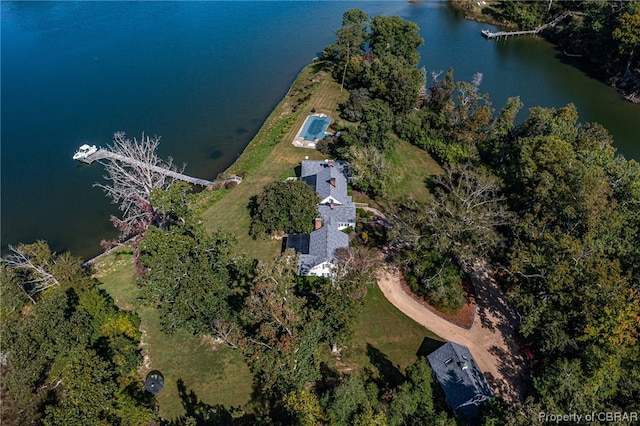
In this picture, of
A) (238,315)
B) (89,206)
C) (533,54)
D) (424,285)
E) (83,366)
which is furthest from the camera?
(533,54)

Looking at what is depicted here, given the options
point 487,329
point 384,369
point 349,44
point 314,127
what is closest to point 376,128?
point 314,127

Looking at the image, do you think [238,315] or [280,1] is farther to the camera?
[280,1]

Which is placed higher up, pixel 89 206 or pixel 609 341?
pixel 609 341

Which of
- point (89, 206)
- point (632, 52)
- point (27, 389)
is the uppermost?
point (632, 52)

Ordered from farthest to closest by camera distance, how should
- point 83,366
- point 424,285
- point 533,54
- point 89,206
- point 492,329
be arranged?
point 533,54
point 89,206
point 424,285
point 492,329
point 83,366

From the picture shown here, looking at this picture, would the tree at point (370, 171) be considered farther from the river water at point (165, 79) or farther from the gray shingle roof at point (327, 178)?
the river water at point (165, 79)

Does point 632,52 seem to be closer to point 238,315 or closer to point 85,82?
point 238,315

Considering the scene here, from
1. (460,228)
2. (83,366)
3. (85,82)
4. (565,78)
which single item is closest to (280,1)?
(85,82)

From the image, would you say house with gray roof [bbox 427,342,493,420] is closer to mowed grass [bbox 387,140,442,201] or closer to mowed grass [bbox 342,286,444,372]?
mowed grass [bbox 342,286,444,372]

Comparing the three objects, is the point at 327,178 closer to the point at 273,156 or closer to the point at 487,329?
the point at 273,156

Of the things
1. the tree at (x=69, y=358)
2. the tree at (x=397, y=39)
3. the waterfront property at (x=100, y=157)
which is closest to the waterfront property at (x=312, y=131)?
the waterfront property at (x=100, y=157)
